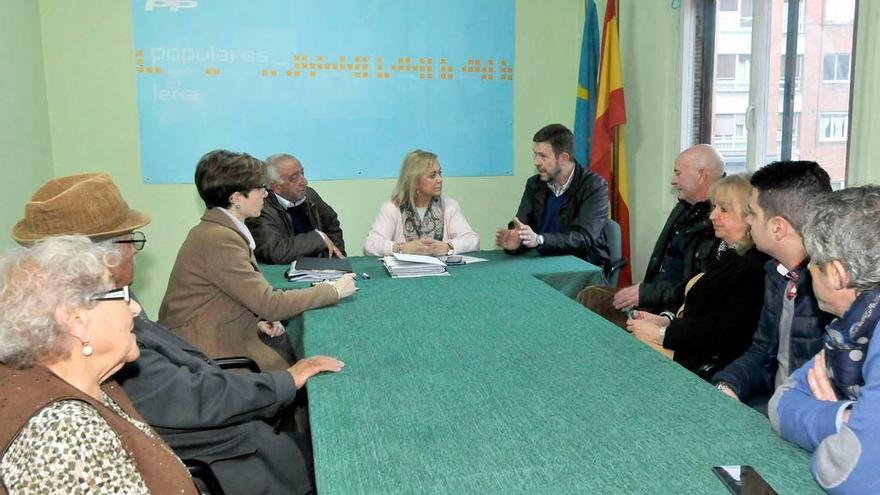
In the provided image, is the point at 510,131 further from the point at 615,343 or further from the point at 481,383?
the point at 481,383

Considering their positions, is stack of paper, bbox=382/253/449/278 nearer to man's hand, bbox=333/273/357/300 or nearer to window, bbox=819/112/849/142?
man's hand, bbox=333/273/357/300

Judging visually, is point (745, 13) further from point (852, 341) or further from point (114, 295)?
point (114, 295)

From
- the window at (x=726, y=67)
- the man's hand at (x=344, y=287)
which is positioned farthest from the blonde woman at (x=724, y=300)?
the window at (x=726, y=67)

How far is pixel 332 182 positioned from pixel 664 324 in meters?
2.85

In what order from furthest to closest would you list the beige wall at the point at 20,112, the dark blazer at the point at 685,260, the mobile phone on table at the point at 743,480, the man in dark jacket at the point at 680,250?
the beige wall at the point at 20,112 < the man in dark jacket at the point at 680,250 < the dark blazer at the point at 685,260 < the mobile phone on table at the point at 743,480

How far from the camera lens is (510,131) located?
5.12 m

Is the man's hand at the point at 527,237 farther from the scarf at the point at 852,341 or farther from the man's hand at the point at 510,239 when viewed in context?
the scarf at the point at 852,341

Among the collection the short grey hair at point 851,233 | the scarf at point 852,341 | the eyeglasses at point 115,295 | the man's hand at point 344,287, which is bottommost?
the man's hand at point 344,287

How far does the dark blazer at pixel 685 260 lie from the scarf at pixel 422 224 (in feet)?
4.25

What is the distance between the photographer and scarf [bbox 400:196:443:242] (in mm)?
3973

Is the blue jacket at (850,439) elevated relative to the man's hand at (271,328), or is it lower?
elevated

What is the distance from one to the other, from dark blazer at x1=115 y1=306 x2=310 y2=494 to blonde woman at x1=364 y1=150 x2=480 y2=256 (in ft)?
6.47

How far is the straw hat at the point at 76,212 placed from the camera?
1753 mm

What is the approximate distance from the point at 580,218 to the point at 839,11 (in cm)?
159
